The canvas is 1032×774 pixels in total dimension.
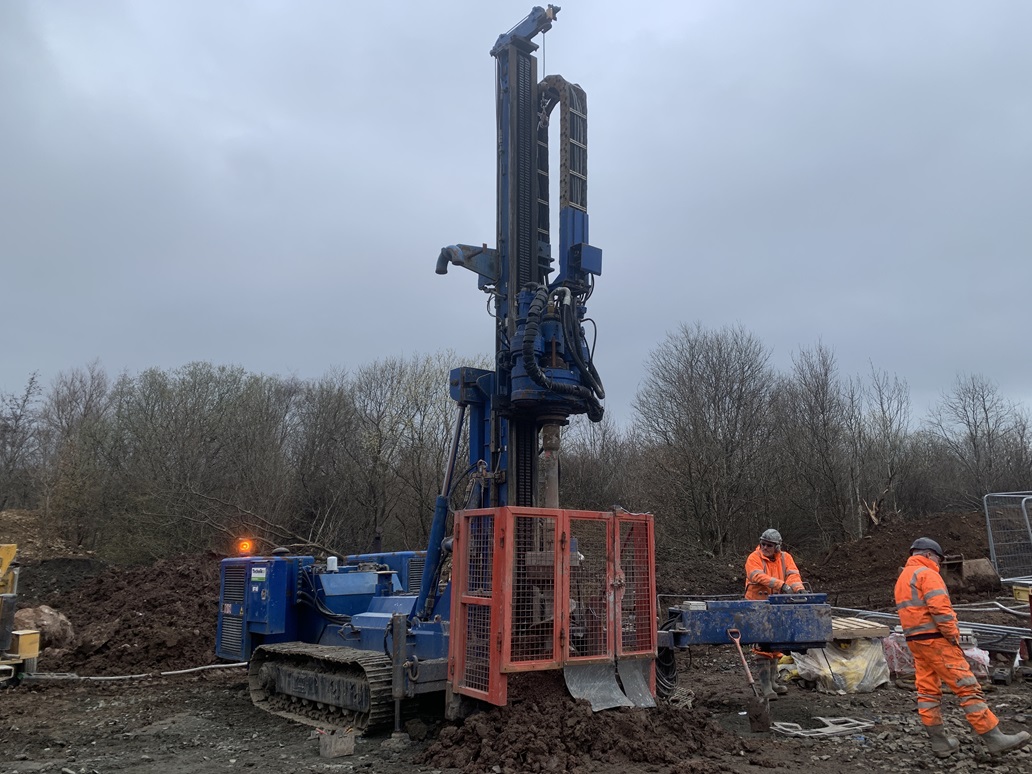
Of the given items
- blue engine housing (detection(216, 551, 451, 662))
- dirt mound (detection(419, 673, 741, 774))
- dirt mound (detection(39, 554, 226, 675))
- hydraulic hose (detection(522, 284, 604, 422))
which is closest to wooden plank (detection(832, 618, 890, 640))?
dirt mound (detection(419, 673, 741, 774))

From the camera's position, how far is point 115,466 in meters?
26.0

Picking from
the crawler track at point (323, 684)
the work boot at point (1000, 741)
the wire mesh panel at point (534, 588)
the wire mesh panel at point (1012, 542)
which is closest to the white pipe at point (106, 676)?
the crawler track at point (323, 684)

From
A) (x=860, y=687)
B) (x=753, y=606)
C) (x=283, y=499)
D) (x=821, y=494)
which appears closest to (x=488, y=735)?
(x=753, y=606)

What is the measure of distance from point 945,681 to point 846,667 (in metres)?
2.65

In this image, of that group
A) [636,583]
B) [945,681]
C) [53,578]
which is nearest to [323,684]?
[636,583]

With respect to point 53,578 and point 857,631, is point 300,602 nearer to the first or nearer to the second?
point 857,631

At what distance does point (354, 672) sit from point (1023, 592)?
25.2 ft

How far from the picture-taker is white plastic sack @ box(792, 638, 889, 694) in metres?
8.32

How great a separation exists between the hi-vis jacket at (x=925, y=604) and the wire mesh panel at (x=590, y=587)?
221 centimetres

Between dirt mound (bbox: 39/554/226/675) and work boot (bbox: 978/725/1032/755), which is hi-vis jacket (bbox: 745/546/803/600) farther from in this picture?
dirt mound (bbox: 39/554/226/675)

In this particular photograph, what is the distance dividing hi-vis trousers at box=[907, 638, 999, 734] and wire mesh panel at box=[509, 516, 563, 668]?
8.89ft

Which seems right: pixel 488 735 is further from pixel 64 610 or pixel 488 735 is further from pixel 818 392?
pixel 818 392

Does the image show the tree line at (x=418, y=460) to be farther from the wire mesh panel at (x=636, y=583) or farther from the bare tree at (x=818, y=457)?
the wire mesh panel at (x=636, y=583)

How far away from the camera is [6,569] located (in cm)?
1041
